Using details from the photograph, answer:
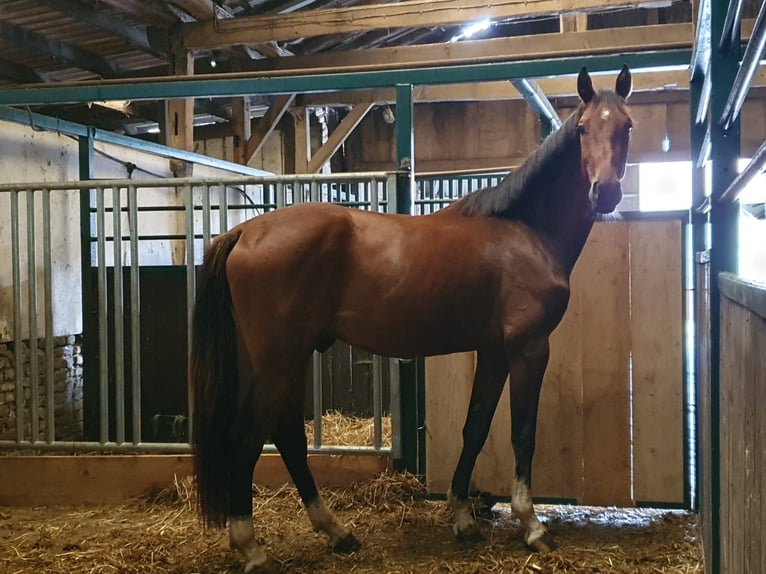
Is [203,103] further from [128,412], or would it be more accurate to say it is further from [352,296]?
[352,296]

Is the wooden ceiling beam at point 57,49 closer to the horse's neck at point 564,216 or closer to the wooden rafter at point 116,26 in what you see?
the wooden rafter at point 116,26

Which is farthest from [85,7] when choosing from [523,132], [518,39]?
[523,132]

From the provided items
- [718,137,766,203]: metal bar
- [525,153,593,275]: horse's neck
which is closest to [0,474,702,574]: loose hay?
[525,153,593,275]: horse's neck

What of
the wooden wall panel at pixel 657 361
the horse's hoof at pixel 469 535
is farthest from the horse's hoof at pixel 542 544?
the wooden wall panel at pixel 657 361

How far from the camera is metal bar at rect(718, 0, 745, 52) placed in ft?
5.17

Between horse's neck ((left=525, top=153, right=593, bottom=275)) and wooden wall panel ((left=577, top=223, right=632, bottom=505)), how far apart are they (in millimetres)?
342

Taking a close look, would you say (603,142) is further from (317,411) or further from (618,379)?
(317,411)

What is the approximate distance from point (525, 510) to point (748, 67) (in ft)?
5.99

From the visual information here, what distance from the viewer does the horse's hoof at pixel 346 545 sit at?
2.57 m

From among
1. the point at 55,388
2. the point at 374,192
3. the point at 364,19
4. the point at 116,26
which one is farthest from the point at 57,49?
the point at 374,192

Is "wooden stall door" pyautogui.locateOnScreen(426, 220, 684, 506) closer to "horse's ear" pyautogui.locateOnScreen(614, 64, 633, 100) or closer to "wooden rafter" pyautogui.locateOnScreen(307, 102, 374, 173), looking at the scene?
"horse's ear" pyautogui.locateOnScreen(614, 64, 633, 100)

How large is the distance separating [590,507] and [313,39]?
626 cm

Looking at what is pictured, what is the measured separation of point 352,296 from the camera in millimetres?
2514

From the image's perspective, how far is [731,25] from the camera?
1.74 metres
